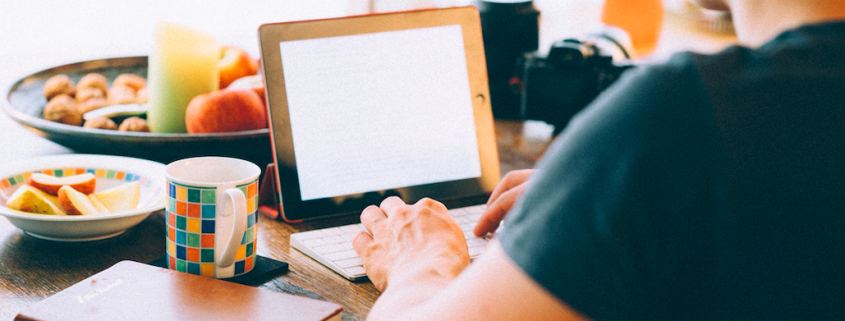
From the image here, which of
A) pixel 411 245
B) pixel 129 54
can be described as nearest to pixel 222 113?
pixel 411 245

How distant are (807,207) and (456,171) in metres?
0.60

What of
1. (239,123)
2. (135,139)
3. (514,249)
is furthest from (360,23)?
(514,249)

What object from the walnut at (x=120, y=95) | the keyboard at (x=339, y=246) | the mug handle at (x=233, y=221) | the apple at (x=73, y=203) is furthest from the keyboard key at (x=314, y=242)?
the walnut at (x=120, y=95)

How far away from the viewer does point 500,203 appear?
80 cm

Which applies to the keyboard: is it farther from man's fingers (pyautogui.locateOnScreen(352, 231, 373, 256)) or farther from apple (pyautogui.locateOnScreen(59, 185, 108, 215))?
apple (pyautogui.locateOnScreen(59, 185, 108, 215))

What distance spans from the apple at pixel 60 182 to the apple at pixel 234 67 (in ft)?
1.42

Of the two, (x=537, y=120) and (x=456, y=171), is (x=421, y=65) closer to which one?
(x=456, y=171)

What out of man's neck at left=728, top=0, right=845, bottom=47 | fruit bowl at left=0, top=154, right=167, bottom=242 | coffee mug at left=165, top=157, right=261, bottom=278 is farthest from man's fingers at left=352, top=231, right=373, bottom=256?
man's neck at left=728, top=0, right=845, bottom=47

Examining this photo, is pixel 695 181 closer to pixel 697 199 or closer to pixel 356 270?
pixel 697 199

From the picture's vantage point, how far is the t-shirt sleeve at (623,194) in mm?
349

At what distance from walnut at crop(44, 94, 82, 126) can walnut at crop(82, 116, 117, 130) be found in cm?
8

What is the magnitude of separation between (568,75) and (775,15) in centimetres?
A: 93

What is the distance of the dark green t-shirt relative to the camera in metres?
0.35

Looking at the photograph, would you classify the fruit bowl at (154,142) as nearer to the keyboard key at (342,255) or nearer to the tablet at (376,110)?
the tablet at (376,110)
